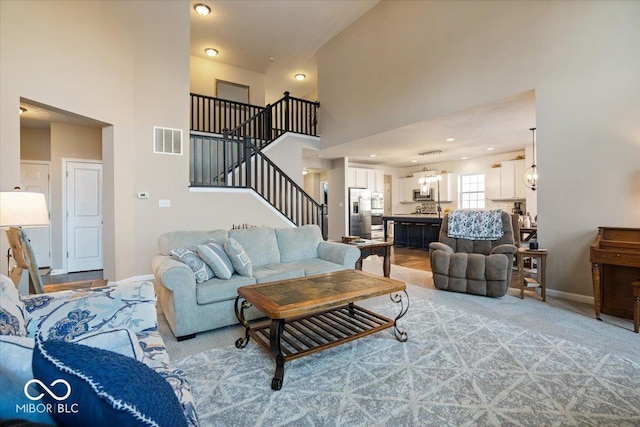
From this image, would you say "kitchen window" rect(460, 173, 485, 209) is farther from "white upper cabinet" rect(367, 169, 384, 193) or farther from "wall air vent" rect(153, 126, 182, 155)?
"wall air vent" rect(153, 126, 182, 155)

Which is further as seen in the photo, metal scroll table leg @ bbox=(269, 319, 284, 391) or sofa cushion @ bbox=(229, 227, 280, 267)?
sofa cushion @ bbox=(229, 227, 280, 267)

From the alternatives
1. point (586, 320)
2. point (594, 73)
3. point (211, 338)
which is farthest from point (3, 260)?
point (594, 73)

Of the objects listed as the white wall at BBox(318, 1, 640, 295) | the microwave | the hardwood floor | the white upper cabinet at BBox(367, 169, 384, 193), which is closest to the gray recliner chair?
the white wall at BBox(318, 1, 640, 295)

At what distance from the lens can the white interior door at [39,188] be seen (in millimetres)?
5402

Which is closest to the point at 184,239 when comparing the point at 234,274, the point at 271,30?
the point at 234,274

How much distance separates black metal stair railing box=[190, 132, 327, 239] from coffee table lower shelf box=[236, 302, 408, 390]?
10.7 ft

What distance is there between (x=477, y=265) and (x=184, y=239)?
140 inches

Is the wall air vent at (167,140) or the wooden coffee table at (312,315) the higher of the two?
the wall air vent at (167,140)

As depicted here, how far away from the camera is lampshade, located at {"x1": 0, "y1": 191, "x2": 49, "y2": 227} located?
2.09m

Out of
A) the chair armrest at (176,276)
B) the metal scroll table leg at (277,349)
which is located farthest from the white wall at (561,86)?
the chair armrest at (176,276)

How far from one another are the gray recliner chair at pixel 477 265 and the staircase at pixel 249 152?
8.65 ft

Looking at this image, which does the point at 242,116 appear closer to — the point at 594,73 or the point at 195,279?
the point at 195,279

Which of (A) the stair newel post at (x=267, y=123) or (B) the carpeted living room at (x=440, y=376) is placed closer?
(B) the carpeted living room at (x=440, y=376)

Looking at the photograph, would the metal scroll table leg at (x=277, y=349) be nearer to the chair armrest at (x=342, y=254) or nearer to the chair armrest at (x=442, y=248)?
the chair armrest at (x=342, y=254)
